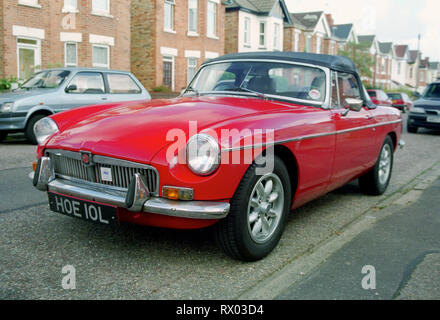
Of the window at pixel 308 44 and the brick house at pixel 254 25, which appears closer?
the brick house at pixel 254 25

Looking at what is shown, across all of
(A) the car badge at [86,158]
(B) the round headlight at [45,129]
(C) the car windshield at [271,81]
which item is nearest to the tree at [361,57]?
(C) the car windshield at [271,81]

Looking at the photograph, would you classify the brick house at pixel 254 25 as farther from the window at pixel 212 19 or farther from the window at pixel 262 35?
the window at pixel 212 19

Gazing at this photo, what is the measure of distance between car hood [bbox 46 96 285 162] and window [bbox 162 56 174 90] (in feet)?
67.2

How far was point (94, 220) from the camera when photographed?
3.20 m

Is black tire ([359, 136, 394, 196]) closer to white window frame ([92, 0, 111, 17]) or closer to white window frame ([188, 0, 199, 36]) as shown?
white window frame ([92, 0, 111, 17])

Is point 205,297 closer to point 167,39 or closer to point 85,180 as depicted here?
point 85,180

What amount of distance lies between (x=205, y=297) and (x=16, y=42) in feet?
53.5

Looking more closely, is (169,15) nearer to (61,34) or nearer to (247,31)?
(61,34)

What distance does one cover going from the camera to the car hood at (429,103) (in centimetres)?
1439

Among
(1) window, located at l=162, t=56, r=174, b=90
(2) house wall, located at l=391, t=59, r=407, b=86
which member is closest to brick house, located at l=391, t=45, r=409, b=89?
(2) house wall, located at l=391, t=59, r=407, b=86

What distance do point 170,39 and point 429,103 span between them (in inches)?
532

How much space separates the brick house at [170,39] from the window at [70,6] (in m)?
4.66

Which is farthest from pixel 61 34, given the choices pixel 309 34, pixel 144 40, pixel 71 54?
pixel 309 34

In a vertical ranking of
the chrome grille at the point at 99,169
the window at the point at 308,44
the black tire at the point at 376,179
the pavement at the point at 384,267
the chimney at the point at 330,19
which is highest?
the chimney at the point at 330,19
